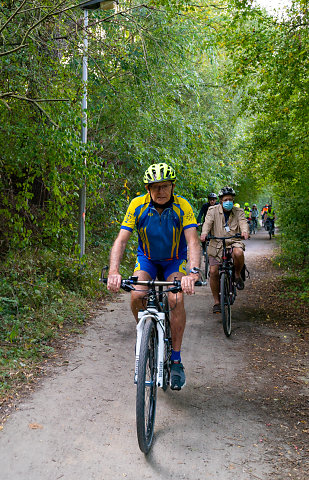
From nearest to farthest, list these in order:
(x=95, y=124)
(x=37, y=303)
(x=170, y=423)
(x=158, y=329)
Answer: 1. (x=158, y=329)
2. (x=170, y=423)
3. (x=37, y=303)
4. (x=95, y=124)

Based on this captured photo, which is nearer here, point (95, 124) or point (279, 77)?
point (279, 77)

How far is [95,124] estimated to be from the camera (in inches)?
420

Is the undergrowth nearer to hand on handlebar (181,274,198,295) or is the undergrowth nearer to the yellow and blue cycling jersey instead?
the yellow and blue cycling jersey

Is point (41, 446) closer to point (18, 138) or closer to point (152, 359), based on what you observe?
point (152, 359)

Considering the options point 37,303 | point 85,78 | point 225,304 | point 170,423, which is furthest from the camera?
point 85,78

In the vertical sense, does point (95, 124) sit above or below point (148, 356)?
above

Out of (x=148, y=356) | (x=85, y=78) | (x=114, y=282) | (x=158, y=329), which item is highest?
(x=85, y=78)

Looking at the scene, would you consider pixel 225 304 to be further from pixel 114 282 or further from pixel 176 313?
pixel 114 282

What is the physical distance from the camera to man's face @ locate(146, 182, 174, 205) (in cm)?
445

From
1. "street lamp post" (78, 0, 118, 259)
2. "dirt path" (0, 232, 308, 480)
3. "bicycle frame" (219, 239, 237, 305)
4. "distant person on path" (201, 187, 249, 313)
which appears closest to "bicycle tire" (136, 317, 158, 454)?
"dirt path" (0, 232, 308, 480)

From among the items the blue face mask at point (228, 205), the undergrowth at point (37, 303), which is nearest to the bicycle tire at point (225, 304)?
the blue face mask at point (228, 205)

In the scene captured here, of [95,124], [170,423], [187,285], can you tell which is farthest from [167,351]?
[95,124]

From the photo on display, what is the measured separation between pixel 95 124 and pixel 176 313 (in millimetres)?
7113

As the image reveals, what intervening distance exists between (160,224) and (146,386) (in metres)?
1.44
